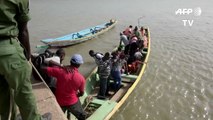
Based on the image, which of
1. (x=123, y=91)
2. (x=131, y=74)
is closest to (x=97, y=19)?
(x=131, y=74)

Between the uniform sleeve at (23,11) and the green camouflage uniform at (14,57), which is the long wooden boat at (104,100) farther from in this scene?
the uniform sleeve at (23,11)

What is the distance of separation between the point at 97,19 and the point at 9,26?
71.5 ft

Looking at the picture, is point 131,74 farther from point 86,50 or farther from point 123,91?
point 86,50

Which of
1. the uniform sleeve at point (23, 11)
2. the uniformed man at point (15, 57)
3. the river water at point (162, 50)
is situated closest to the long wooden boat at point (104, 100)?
the river water at point (162, 50)

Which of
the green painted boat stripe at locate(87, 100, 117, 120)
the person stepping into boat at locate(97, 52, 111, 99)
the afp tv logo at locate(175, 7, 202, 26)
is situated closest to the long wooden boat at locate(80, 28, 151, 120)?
the green painted boat stripe at locate(87, 100, 117, 120)

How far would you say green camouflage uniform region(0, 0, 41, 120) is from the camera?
116 inches

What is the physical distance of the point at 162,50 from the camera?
591 inches

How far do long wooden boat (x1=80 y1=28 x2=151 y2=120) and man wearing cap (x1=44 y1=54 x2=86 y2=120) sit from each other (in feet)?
4.36

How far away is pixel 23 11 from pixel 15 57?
498 mm

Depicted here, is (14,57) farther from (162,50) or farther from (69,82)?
(162,50)

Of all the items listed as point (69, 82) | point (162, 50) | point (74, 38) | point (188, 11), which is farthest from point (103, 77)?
point (188, 11)

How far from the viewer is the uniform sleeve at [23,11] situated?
3.03m

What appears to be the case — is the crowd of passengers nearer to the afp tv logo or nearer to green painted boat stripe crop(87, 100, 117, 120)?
green painted boat stripe crop(87, 100, 117, 120)

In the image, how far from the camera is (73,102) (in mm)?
5375
